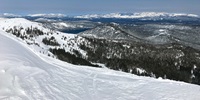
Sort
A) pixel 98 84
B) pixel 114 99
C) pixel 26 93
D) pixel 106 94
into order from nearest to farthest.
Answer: pixel 26 93, pixel 114 99, pixel 106 94, pixel 98 84

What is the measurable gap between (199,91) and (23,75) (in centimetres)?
1261

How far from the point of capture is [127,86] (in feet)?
74.8

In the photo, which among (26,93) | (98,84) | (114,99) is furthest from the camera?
(98,84)

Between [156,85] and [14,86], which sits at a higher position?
[14,86]

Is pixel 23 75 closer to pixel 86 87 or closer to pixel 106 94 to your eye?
pixel 86 87

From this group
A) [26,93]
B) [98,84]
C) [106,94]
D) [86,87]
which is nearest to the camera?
[26,93]

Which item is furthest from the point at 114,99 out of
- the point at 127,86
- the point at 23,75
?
the point at 23,75

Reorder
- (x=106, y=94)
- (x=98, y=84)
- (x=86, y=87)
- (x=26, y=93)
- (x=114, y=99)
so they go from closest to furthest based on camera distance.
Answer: (x=26, y=93) → (x=114, y=99) → (x=106, y=94) → (x=86, y=87) → (x=98, y=84)

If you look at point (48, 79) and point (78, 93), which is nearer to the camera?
point (78, 93)

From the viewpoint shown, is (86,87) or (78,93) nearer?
(78,93)

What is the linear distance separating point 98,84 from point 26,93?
23.2ft

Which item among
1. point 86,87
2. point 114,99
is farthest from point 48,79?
point 114,99

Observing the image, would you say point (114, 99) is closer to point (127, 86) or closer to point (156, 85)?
point (127, 86)

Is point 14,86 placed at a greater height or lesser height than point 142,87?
greater
